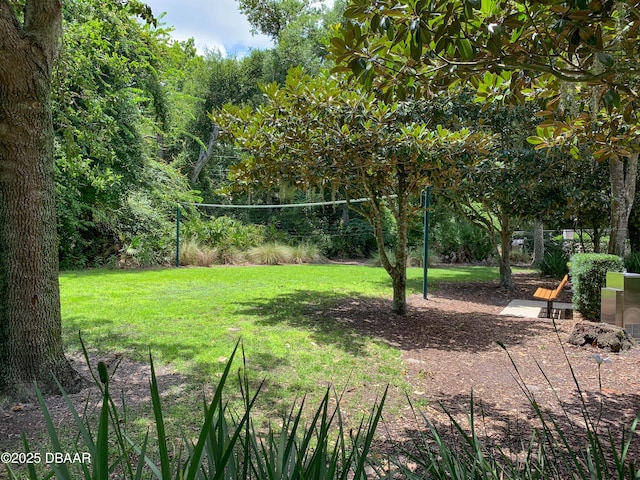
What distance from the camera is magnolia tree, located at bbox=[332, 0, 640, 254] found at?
1799 mm

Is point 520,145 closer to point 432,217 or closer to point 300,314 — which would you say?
point 300,314

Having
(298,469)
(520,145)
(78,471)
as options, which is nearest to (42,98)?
(78,471)

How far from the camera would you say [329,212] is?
68.1 feet

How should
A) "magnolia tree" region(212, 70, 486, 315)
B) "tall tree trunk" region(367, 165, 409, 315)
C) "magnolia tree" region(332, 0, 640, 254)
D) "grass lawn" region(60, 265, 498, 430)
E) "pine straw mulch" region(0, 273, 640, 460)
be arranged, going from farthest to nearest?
"tall tree trunk" region(367, 165, 409, 315) < "magnolia tree" region(212, 70, 486, 315) < "grass lawn" region(60, 265, 498, 430) < "pine straw mulch" region(0, 273, 640, 460) < "magnolia tree" region(332, 0, 640, 254)

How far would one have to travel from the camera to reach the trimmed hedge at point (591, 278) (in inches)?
252

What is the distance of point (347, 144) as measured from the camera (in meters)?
5.23

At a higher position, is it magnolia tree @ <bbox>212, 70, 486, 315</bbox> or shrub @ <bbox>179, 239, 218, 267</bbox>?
magnolia tree @ <bbox>212, 70, 486, 315</bbox>

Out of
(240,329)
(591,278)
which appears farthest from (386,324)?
(591,278)

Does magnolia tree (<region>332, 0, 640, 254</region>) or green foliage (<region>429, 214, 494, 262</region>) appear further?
green foliage (<region>429, 214, 494, 262</region>)

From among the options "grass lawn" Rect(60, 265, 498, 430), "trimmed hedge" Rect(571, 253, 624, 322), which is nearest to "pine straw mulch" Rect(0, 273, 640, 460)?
"grass lawn" Rect(60, 265, 498, 430)

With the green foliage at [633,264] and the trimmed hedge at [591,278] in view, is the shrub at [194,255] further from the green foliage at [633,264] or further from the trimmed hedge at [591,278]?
the green foliage at [633,264]

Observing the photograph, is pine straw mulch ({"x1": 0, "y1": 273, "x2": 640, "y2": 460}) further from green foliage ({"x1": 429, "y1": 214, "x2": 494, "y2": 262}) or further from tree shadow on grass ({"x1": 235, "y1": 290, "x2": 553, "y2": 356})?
green foliage ({"x1": 429, "y1": 214, "x2": 494, "y2": 262})

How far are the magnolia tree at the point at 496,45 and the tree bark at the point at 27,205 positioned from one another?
6.84ft

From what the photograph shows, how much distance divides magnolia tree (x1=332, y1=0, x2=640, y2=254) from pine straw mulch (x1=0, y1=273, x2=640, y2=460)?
1324 mm
